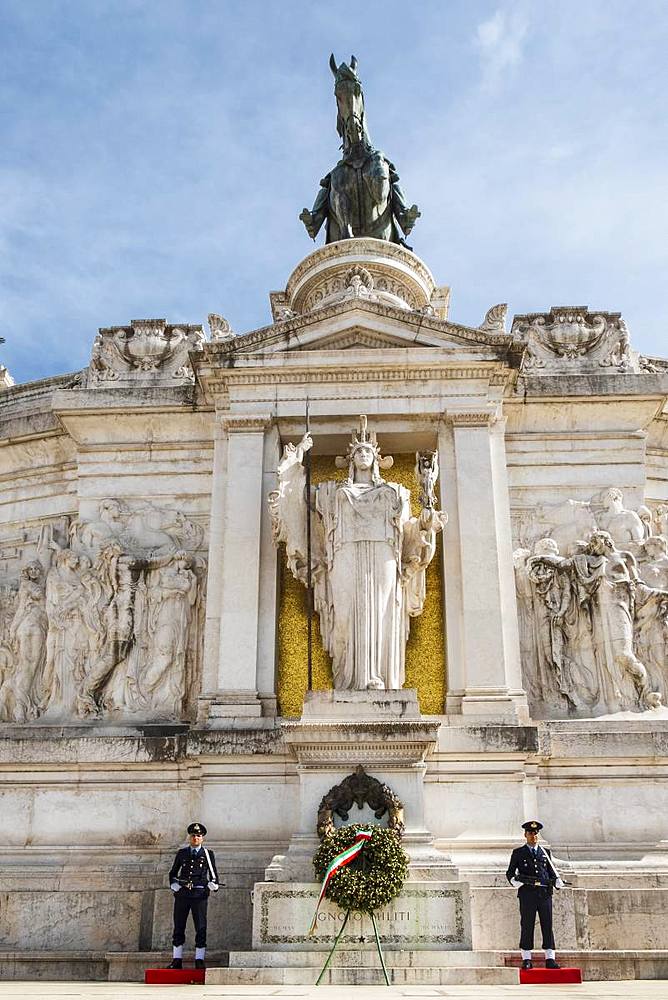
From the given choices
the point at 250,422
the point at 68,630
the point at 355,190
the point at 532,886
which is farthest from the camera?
the point at 355,190

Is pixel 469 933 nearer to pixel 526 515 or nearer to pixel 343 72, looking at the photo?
pixel 526 515

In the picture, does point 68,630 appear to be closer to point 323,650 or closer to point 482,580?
point 323,650

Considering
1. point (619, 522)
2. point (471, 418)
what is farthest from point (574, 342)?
point (619, 522)

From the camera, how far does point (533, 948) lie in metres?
13.3

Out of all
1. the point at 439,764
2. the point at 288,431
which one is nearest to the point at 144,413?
the point at 288,431

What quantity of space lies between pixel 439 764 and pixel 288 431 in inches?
267

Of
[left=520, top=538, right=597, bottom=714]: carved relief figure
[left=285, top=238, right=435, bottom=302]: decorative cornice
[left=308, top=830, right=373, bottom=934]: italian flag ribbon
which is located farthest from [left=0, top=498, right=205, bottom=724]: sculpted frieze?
[left=285, top=238, right=435, bottom=302]: decorative cornice

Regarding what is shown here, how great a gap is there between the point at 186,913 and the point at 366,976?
8.88 ft

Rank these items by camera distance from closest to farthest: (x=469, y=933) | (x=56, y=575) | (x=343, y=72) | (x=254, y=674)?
(x=469, y=933)
(x=254, y=674)
(x=56, y=575)
(x=343, y=72)

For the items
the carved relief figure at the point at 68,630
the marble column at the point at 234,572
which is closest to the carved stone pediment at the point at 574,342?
the marble column at the point at 234,572

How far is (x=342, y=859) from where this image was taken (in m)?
13.0

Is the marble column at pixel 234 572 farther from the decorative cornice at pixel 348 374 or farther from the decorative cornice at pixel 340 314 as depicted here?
the decorative cornice at pixel 340 314

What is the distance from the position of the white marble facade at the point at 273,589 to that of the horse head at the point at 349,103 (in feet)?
29.9

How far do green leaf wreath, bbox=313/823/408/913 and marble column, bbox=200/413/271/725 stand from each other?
3142 millimetres
